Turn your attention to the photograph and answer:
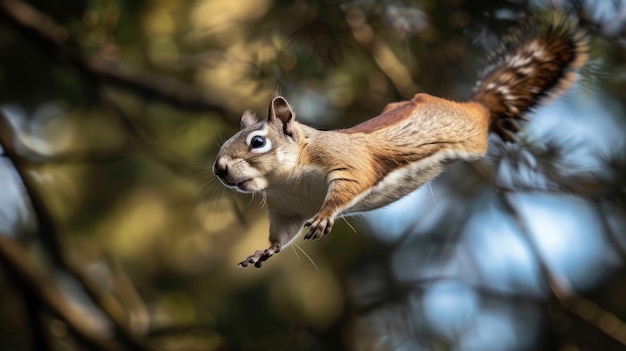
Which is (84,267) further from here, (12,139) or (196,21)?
(196,21)

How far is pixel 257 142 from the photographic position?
1.99 ft

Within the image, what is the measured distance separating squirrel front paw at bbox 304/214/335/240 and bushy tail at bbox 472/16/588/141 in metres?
0.30

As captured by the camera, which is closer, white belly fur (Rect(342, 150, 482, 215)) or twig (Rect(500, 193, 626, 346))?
white belly fur (Rect(342, 150, 482, 215))

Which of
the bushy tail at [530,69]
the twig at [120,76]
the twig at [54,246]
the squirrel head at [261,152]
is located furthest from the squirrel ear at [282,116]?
the twig at [54,246]

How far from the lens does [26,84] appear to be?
2336 mm

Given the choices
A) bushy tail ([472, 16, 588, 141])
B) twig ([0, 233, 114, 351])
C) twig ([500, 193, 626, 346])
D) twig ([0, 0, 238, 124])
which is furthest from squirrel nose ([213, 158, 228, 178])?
twig ([0, 233, 114, 351])

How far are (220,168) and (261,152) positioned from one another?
0.03 metres

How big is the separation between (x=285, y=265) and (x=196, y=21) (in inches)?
37.6

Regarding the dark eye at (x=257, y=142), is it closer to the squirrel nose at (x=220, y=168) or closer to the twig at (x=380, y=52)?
the squirrel nose at (x=220, y=168)

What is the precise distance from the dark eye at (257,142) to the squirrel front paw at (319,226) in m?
0.07

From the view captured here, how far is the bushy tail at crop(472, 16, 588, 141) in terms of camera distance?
86 centimetres

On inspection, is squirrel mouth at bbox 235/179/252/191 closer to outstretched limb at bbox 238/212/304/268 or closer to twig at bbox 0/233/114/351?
outstretched limb at bbox 238/212/304/268

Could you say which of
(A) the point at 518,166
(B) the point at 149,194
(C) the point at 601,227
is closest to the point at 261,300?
(B) the point at 149,194

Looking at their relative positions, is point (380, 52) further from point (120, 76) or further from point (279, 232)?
point (279, 232)
